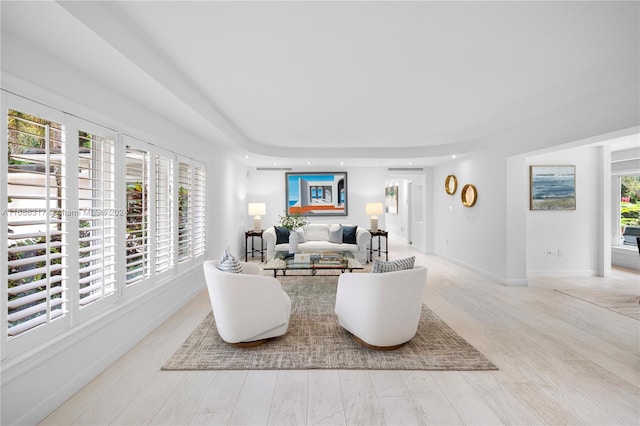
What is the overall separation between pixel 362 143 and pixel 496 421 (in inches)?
192

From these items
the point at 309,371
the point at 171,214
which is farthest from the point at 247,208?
the point at 309,371

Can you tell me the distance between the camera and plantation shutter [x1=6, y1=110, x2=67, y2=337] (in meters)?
1.78

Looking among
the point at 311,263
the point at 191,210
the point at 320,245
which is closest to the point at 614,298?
the point at 311,263

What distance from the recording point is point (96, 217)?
2451mm

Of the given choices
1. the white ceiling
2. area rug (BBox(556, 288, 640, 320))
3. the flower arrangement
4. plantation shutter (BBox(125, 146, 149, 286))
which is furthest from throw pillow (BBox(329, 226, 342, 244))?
plantation shutter (BBox(125, 146, 149, 286))

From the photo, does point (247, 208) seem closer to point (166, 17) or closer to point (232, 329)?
point (232, 329)

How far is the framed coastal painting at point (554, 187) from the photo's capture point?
556 centimetres

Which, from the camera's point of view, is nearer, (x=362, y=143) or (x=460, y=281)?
(x=460, y=281)

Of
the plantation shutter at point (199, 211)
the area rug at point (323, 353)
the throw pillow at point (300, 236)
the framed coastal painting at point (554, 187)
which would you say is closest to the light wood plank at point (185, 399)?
the area rug at point (323, 353)

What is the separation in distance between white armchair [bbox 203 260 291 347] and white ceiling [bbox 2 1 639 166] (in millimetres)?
1749

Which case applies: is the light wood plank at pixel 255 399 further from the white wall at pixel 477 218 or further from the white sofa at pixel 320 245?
the white wall at pixel 477 218

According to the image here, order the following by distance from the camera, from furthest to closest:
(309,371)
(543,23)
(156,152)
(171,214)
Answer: (171,214) < (156,152) < (309,371) < (543,23)

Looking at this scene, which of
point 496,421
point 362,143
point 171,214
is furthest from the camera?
point 362,143

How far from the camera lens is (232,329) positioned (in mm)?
2764
